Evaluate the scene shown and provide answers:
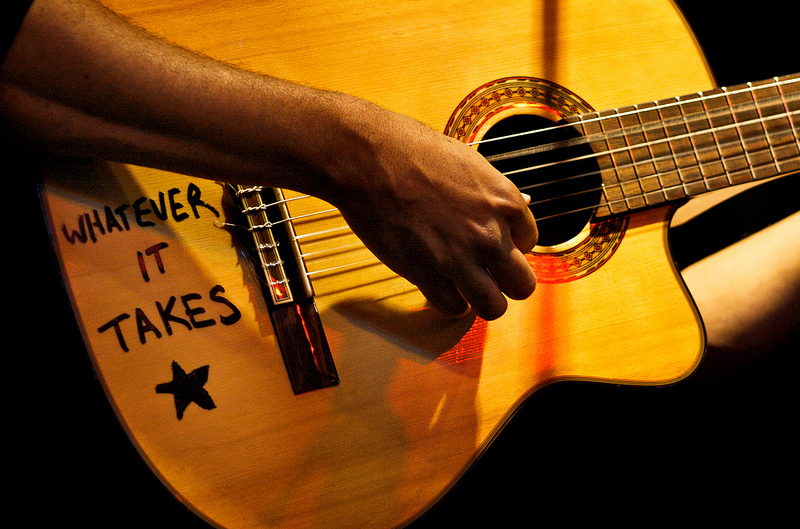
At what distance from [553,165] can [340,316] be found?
1.58 feet

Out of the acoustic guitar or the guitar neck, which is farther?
the guitar neck

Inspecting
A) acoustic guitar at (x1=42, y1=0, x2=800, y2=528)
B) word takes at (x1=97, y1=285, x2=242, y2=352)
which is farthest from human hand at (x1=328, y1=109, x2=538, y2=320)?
word takes at (x1=97, y1=285, x2=242, y2=352)

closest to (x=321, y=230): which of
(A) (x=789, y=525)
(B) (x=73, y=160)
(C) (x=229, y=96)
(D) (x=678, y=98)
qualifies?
(C) (x=229, y=96)

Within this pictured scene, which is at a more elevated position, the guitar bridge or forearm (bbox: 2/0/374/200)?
forearm (bbox: 2/0/374/200)

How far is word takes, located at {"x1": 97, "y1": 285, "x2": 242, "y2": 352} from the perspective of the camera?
71cm

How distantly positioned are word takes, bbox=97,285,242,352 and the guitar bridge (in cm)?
6

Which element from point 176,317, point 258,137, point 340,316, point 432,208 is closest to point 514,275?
point 432,208

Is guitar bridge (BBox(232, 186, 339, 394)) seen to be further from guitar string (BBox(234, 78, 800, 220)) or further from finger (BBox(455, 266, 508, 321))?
guitar string (BBox(234, 78, 800, 220))

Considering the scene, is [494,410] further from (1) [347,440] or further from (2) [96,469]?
(2) [96,469]

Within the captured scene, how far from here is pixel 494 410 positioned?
30.9 inches

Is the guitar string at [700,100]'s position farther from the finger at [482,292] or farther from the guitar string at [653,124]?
the finger at [482,292]

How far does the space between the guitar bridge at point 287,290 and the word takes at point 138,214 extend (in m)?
0.07

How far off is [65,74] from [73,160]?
0.16 meters

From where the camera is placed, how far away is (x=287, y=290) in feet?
2.43
